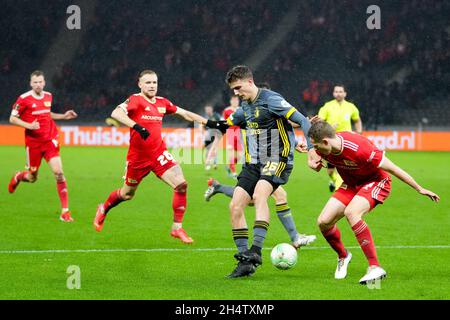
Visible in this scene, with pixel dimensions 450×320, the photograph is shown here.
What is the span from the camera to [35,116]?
1318 cm

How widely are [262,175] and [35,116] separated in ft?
19.3

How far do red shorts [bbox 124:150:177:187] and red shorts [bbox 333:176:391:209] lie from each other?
11.3 feet

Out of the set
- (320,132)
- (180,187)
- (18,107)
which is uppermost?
(18,107)

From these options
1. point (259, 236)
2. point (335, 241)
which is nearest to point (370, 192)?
point (335, 241)

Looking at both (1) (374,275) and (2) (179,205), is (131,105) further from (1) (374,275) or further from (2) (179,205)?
(1) (374,275)

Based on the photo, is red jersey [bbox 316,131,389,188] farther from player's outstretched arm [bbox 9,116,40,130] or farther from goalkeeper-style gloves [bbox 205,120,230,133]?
player's outstretched arm [bbox 9,116,40,130]

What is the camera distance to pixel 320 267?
850cm

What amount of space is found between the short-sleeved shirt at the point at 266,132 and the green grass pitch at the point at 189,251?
1136mm

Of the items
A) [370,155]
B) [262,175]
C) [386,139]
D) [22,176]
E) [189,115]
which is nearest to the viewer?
[370,155]

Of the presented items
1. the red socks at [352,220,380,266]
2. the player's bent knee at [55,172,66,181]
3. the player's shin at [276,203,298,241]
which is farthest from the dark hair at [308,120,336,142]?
the player's bent knee at [55,172,66,181]

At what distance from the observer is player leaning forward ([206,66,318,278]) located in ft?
27.0

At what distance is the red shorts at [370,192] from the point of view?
7.68 m

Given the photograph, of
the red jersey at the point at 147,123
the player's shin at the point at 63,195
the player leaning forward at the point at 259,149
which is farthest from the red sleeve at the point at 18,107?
the player leaning forward at the point at 259,149
